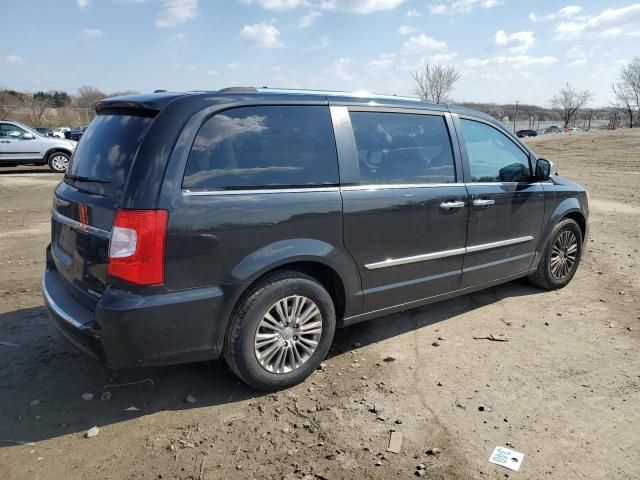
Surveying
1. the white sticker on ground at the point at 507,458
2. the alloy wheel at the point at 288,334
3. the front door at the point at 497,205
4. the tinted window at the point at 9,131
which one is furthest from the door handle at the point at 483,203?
the tinted window at the point at 9,131

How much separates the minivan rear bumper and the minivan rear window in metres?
0.63

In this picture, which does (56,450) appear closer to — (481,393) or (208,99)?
(208,99)

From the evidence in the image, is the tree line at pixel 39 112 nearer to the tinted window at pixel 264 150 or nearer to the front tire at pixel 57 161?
the front tire at pixel 57 161

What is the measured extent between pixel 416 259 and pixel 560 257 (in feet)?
7.48

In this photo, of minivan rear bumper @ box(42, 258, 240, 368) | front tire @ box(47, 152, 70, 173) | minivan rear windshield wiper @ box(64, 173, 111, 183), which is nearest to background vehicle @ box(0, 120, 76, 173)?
front tire @ box(47, 152, 70, 173)

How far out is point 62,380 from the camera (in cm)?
339

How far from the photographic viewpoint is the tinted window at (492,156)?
4227 millimetres

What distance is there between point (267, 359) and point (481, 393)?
1434 millimetres

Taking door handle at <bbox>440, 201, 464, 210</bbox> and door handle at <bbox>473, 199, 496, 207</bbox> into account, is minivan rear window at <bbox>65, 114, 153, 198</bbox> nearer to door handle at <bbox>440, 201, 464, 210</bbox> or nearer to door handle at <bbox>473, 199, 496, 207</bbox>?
door handle at <bbox>440, 201, 464, 210</bbox>

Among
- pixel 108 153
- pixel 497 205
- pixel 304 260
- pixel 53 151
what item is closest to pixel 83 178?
Answer: pixel 108 153

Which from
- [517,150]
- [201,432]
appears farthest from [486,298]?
[201,432]

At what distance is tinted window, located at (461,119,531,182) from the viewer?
4.23 m

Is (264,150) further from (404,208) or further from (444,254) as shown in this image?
(444,254)

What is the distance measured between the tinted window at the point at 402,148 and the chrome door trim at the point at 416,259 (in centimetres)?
57
